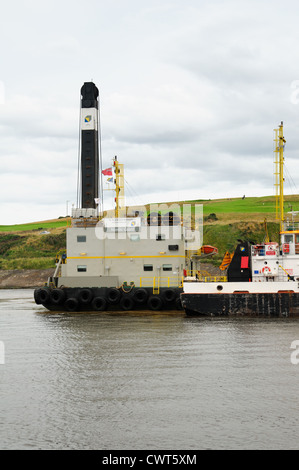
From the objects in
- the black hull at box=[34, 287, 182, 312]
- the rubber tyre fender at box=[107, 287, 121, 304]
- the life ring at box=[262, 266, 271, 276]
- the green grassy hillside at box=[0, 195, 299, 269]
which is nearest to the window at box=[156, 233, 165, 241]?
the black hull at box=[34, 287, 182, 312]

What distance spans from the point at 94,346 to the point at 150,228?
13769 mm

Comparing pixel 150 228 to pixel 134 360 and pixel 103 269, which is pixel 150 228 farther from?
pixel 134 360

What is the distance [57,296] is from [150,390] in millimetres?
18990

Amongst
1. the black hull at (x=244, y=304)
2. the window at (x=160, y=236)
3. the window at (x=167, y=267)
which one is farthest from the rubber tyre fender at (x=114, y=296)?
the black hull at (x=244, y=304)

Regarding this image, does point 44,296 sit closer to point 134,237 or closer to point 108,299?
point 108,299

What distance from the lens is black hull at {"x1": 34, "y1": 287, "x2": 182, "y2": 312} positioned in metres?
29.2

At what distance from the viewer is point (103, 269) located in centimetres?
3119

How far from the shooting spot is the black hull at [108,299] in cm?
2923

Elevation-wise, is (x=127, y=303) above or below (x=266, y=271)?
below

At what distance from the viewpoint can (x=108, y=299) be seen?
29.7 metres

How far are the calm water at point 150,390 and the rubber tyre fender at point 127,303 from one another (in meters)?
8.15

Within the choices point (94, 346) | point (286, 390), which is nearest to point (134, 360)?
point (94, 346)

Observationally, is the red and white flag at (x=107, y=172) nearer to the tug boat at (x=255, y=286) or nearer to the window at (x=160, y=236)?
the window at (x=160, y=236)

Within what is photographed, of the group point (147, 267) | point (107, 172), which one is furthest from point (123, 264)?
point (107, 172)
